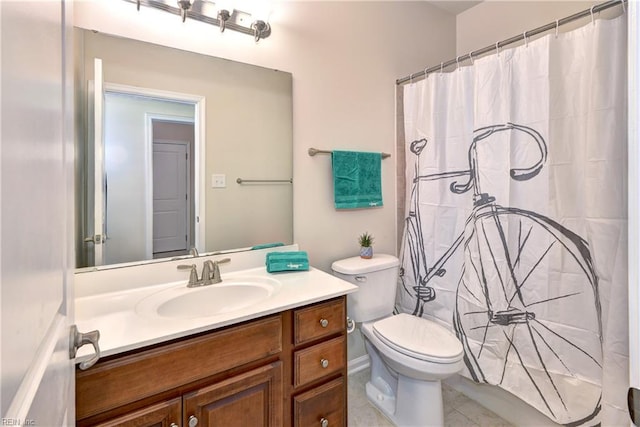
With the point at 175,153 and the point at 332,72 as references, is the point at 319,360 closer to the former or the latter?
the point at 175,153

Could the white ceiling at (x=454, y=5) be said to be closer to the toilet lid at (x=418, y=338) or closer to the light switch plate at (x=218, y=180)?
the light switch plate at (x=218, y=180)

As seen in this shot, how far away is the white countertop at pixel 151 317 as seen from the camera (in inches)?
34.7

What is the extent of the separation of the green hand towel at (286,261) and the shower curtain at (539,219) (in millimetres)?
870

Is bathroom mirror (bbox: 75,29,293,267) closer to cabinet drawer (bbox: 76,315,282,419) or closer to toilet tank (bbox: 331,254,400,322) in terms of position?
toilet tank (bbox: 331,254,400,322)

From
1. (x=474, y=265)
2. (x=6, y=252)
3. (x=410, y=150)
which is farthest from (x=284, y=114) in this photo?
(x=6, y=252)

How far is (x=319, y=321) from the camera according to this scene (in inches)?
48.9

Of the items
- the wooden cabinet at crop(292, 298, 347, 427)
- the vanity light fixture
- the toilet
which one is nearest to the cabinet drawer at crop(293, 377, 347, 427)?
the wooden cabinet at crop(292, 298, 347, 427)

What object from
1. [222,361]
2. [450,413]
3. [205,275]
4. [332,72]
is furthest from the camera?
[332,72]

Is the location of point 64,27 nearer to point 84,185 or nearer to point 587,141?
point 84,185

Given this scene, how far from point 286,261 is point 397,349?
702mm

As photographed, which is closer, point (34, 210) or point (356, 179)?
point (34, 210)

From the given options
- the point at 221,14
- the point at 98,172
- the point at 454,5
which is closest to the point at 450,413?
the point at 98,172

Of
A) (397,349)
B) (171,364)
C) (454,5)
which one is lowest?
(397,349)

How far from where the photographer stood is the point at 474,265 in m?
1.65
